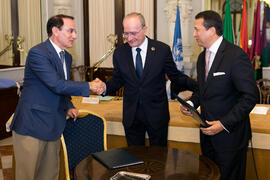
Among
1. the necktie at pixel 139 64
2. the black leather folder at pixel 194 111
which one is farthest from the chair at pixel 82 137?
the black leather folder at pixel 194 111

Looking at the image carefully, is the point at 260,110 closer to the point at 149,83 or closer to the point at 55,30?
the point at 149,83

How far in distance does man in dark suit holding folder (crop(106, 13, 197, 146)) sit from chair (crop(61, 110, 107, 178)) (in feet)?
0.96

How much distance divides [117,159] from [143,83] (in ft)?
2.87

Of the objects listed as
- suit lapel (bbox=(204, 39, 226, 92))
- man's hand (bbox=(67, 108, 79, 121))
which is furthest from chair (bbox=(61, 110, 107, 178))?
suit lapel (bbox=(204, 39, 226, 92))

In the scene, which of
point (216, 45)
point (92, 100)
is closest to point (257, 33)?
point (92, 100)

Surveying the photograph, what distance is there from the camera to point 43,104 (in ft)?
8.48

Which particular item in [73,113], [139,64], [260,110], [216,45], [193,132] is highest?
[216,45]

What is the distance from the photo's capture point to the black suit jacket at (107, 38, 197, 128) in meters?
2.99

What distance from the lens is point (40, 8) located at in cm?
801

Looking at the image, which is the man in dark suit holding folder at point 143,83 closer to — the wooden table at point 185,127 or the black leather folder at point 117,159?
the wooden table at point 185,127

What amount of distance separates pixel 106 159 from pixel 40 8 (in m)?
6.44

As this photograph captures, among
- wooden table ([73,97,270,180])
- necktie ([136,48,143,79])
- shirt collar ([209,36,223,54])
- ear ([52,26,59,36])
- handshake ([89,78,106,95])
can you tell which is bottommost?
wooden table ([73,97,270,180])

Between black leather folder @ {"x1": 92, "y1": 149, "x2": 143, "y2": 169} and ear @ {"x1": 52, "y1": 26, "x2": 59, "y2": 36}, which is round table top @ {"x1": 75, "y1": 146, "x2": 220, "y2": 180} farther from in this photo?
ear @ {"x1": 52, "y1": 26, "x2": 59, "y2": 36}

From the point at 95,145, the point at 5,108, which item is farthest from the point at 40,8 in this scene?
the point at 95,145
